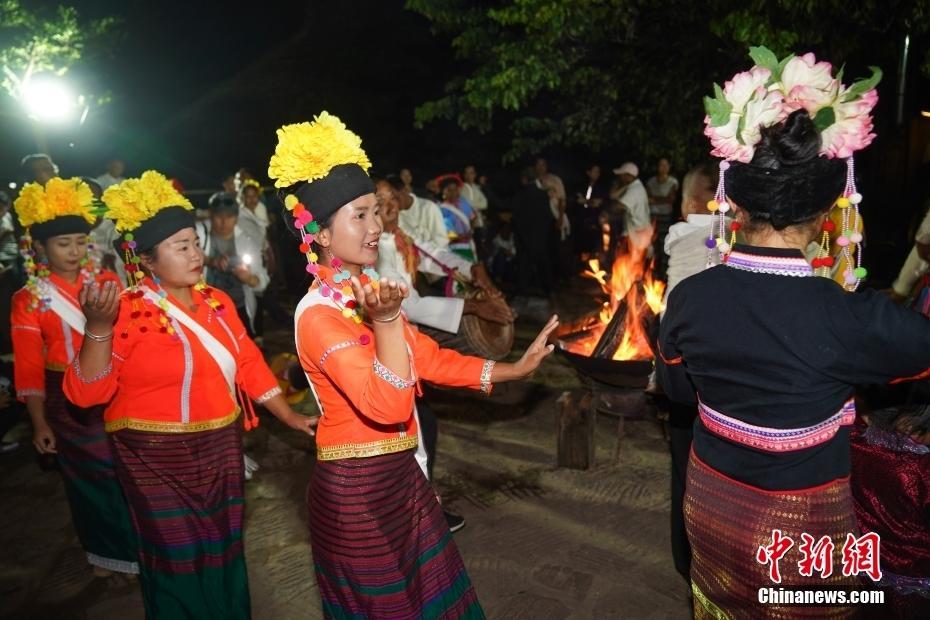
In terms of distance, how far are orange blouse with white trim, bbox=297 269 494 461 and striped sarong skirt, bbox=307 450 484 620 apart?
8 centimetres

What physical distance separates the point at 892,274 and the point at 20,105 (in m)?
21.0

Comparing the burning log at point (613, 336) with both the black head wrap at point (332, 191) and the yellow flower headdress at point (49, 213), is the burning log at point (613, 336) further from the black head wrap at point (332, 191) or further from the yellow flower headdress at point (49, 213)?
the yellow flower headdress at point (49, 213)

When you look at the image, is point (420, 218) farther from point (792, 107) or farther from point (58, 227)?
point (792, 107)

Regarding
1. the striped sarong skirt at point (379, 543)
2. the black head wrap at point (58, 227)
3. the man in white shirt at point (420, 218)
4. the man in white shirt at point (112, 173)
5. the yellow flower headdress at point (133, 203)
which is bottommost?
the striped sarong skirt at point (379, 543)

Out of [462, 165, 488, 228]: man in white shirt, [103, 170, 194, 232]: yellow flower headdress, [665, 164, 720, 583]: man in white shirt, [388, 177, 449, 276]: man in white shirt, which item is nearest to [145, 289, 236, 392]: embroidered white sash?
[103, 170, 194, 232]: yellow flower headdress

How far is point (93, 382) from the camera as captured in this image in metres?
2.81

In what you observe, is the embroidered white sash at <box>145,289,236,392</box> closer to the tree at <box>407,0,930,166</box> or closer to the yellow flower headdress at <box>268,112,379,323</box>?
the yellow flower headdress at <box>268,112,379,323</box>

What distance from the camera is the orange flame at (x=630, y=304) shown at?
17.2ft

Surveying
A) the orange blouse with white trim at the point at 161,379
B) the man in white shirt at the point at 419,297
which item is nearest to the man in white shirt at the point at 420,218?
the man in white shirt at the point at 419,297

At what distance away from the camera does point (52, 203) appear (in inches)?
151

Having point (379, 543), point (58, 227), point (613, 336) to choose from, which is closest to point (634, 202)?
point (613, 336)

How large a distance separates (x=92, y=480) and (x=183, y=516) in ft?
4.45

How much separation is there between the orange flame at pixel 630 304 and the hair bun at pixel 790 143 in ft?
9.51

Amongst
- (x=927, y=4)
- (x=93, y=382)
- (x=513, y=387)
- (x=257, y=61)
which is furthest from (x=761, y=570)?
(x=257, y=61)
